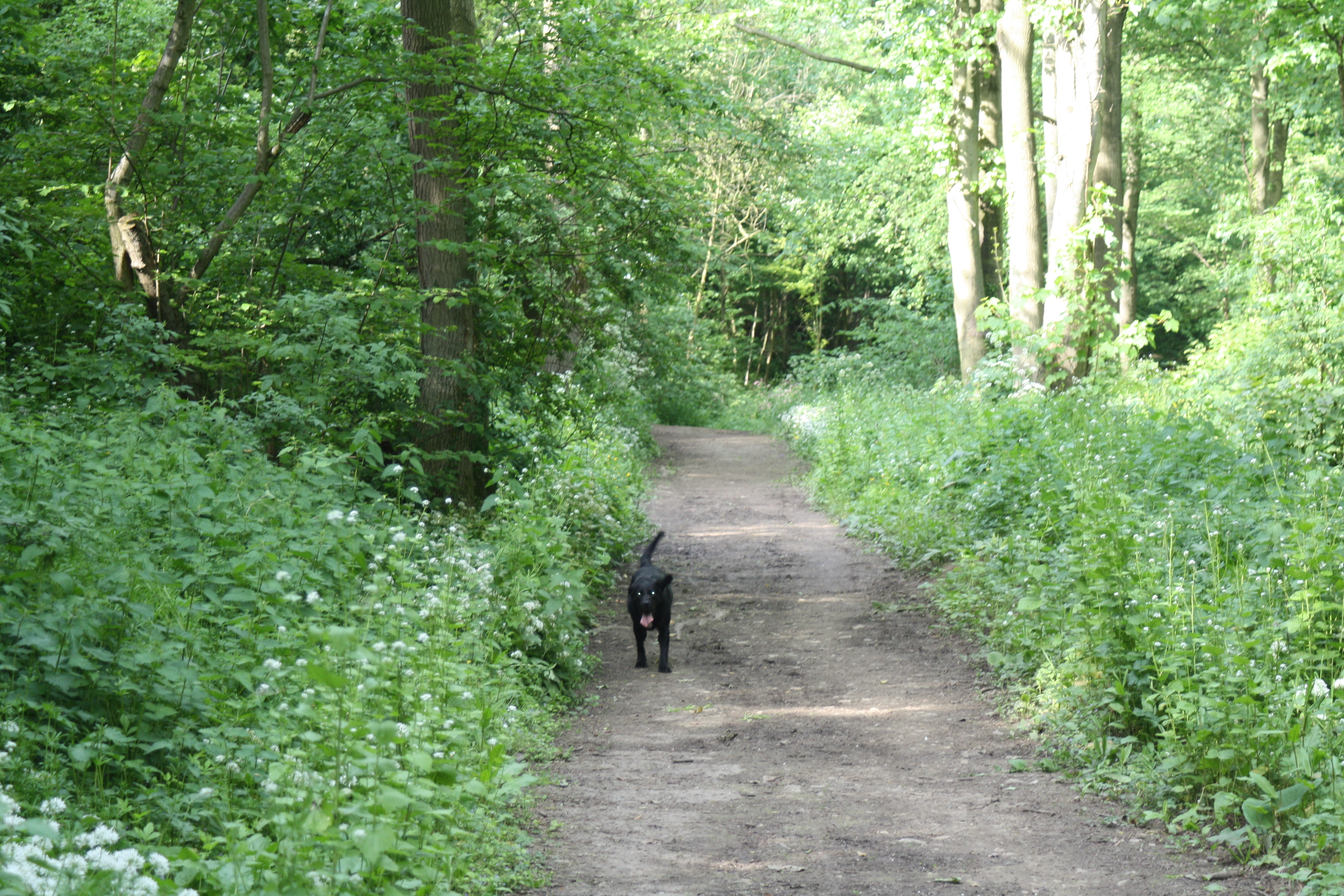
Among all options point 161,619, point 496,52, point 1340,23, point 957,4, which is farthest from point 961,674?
point 957,4

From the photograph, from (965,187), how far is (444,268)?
12340 millimetres

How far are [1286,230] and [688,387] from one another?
59.4 ft

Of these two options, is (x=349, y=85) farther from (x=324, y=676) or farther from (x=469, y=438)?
(x=324, y=676)

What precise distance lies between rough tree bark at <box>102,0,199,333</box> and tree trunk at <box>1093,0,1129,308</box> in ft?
38.3

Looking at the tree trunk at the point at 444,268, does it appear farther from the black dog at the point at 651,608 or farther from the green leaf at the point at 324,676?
the green leaf at the point at 324,676

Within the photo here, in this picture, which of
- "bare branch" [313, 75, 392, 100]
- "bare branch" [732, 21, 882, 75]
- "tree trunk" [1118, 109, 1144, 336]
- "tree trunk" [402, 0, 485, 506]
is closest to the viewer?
"bare branch" [313, 75, 392, 100]

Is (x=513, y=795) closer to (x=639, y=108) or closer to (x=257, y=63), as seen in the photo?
(x=639, y=108)

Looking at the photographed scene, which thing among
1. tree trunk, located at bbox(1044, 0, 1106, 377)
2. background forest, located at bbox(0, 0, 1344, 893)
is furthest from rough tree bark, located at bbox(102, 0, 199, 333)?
tree trunk, located at bbox(1044, 0, 1106, 377)

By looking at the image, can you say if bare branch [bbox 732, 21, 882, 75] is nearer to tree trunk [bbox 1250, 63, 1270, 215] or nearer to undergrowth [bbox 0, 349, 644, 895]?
tree trunk [bbox 1250, 63, 1270, 215]

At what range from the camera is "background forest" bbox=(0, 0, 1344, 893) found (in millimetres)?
4340

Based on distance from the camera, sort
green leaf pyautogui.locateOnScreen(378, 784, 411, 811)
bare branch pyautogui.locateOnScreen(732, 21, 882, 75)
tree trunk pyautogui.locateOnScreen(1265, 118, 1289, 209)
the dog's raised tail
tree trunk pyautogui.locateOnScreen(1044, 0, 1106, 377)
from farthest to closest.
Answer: tree trunk pyautogui.locateOnScreen(1265, 118, 1289, 209) → bare branch pyautogui.locateOnScreen(732, 21, 882, 75) → tree trunk pyautogui.locateOnScreen(1044, 0, 1106, 377) → the dog's raised tail → green leaf pyautogui.locateOnScreen(378, 784, 411, 811)

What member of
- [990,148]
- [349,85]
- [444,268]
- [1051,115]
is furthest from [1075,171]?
[349,85]

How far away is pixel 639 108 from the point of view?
422 inches

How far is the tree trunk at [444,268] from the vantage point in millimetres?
10094
